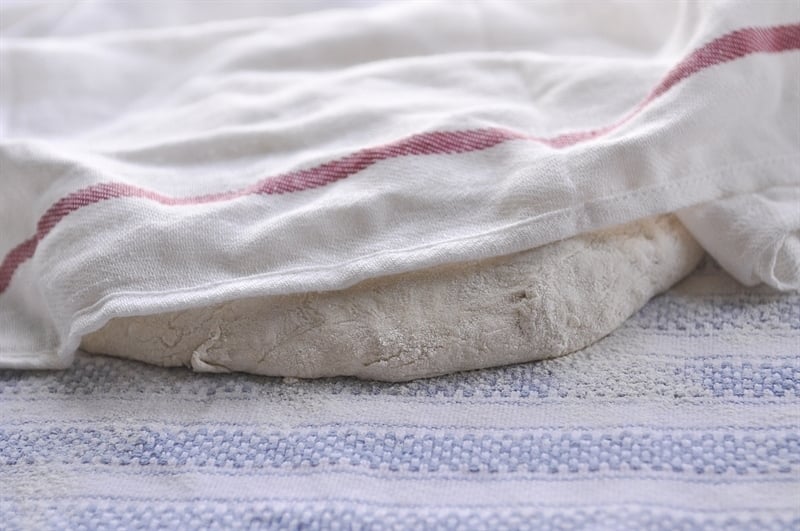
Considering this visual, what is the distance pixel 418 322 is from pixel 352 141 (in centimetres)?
20

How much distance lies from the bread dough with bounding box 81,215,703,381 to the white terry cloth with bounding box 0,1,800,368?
26 millimetres

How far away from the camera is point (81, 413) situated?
0.72 meters

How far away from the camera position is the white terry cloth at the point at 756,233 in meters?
0.75

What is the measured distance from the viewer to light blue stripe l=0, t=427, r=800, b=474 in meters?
0.63

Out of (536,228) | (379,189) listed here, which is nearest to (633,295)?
(536,228)

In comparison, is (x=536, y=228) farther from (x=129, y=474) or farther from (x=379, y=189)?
(x=129, y=474)

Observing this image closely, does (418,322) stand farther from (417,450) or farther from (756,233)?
(756,233)

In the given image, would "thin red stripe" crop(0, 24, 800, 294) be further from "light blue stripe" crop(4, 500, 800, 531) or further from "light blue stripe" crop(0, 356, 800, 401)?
"light blue stripe" crop(4, 500, 800, 531)

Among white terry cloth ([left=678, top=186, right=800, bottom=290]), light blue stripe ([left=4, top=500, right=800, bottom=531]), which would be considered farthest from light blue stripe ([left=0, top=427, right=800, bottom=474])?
white terry cloth ([left=678, top=186, right=800, bottom=290])

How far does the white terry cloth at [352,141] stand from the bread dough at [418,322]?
0.09 feet

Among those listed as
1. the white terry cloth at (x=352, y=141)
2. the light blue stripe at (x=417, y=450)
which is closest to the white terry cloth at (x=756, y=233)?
the white terry cloth at (x=352, y=141)

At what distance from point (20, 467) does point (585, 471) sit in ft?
1.37

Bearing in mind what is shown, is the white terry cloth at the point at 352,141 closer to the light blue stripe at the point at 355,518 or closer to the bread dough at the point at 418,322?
the bread dough at the point at 418,322

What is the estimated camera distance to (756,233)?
2.45 ft
